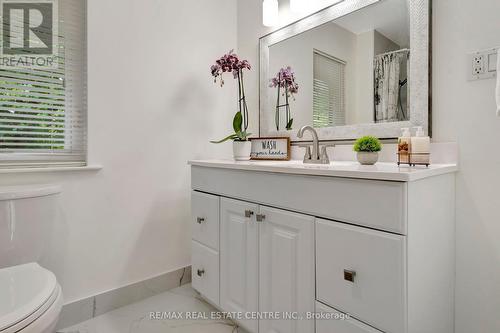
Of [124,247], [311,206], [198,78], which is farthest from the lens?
[198,78]

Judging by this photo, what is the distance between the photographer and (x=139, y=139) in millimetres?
1709

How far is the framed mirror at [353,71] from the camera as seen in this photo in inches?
47.6

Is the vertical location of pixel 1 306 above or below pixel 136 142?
below

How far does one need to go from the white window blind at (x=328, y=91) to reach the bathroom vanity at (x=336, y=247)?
45 centimetres

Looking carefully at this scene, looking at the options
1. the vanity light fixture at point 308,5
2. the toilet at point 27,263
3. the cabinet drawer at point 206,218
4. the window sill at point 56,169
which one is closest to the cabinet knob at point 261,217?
the cabinet drawer at point 206,218

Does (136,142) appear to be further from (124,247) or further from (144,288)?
(144,288)

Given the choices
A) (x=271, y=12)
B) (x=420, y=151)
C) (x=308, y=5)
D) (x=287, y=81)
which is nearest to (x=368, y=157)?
(x=420, y=151)

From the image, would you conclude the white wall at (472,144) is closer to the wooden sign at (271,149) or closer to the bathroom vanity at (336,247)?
the bathroom vanity at (336,247)

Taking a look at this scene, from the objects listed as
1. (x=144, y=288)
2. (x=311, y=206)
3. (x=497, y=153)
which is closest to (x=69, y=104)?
(x=144, y=288)

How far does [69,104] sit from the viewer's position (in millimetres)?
1512

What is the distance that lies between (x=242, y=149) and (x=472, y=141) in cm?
107

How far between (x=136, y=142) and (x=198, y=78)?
2.00ft

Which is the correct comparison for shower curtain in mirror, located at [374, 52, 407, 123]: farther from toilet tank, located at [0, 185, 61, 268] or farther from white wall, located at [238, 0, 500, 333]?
toilet tank, located at [0, 185, 61, 268]

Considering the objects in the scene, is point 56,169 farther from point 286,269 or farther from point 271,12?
point 271,12
